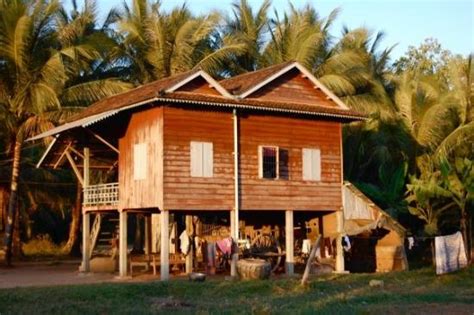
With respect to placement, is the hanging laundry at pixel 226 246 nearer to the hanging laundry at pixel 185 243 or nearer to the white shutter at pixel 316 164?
the hanging laundry at pixel 185 243

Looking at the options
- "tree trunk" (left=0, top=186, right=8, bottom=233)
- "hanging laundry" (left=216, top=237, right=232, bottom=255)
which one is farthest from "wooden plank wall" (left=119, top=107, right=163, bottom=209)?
"tree trunk" (left=0, top=186, right=8, bottom=233)

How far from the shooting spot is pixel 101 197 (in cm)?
2673

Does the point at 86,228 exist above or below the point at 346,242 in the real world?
above

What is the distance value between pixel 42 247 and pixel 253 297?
27.0 meters

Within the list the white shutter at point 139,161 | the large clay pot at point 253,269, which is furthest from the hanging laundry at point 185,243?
the large clay pot at point 253,269

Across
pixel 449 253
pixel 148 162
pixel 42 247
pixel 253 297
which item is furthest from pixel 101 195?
pixel 42 247

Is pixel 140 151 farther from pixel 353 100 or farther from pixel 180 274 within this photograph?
pixel 353 100

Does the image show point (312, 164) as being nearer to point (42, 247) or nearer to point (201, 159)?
point (201, 159)

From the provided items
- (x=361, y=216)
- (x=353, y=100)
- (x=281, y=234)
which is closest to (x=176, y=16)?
(x=353, y=100)

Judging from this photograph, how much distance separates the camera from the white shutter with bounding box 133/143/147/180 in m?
24.2

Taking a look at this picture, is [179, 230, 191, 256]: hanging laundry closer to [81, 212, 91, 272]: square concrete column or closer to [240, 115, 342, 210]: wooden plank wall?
[240, 115, 342, 210]: wooden plank wall

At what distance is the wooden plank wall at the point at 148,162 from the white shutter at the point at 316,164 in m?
5.78

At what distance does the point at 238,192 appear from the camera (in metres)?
24.6

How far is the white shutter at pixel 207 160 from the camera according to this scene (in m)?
24.0
